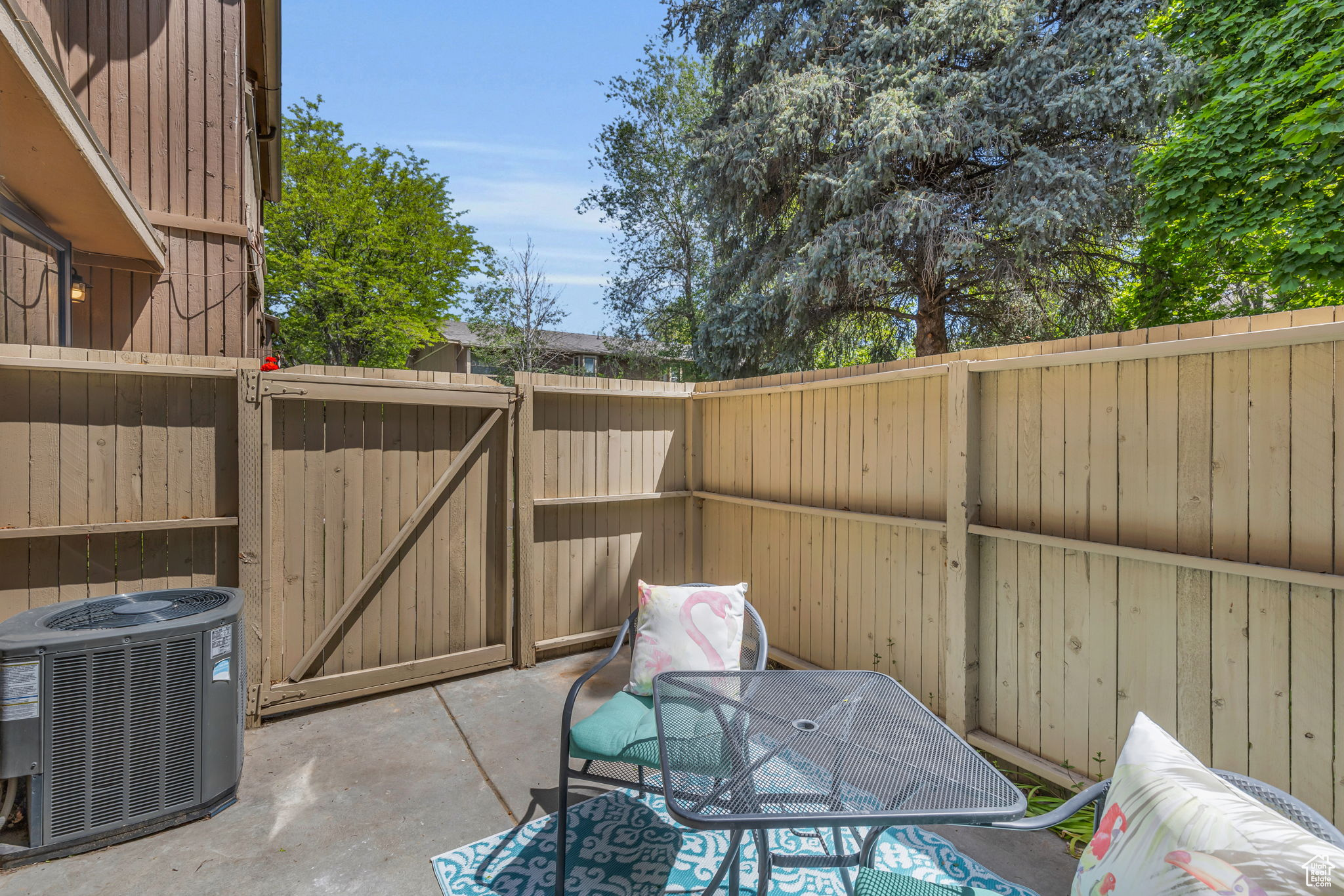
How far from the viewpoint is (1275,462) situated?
6.02 feet


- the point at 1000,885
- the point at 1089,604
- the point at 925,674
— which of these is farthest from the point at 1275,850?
the point at 925,674

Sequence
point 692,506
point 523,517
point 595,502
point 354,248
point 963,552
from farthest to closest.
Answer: point 354,248
point 692,506
point 595,502
point 523,517
point 963,552

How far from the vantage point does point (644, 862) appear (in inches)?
82.4

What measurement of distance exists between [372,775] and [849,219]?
7579mm

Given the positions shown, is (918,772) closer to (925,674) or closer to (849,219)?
(925,674)

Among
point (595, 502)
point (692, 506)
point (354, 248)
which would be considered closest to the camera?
point (595, 502)

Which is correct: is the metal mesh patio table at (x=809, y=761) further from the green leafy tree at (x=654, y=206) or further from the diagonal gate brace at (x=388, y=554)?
the green leafy tree at (x=654, y=206)

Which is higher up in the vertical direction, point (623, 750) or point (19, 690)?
point (19, 690)

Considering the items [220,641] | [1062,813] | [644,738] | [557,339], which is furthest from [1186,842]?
[557,339]

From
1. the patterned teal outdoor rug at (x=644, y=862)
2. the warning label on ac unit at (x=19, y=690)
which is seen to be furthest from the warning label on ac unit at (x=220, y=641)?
the patterned teal outdoor rug at (x=644, y=862)

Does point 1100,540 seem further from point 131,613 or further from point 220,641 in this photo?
point 131,613

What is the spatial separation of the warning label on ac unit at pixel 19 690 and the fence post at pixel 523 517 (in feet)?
6.92

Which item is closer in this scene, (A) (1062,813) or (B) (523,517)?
(A) (1062,813)

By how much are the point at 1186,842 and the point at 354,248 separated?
50.3ft
